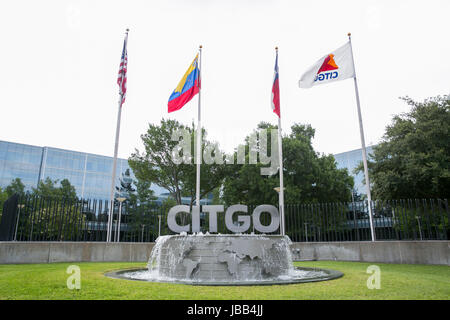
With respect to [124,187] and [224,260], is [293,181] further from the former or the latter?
[124,187]

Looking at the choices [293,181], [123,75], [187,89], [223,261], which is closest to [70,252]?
[223,261]

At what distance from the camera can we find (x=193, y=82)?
16.0 m

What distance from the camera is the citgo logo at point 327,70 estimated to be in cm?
1608

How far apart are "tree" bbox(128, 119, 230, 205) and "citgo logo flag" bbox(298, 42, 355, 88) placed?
607 inches

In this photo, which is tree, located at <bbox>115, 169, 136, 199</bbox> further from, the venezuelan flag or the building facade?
the venezuelan flag

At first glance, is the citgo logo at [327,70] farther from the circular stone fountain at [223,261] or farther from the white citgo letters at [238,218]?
the circular stone fountain at [223,261]

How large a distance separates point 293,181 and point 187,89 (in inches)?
698

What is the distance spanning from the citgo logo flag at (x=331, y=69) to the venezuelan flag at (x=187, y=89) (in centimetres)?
560

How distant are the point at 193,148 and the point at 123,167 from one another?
48996 mm

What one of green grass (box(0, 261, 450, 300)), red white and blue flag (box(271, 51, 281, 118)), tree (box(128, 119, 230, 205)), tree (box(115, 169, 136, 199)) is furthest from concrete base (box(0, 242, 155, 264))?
tree (box(115, 169, 136, 199))

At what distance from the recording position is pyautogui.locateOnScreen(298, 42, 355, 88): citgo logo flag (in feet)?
52.9

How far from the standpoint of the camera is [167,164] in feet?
96.6
